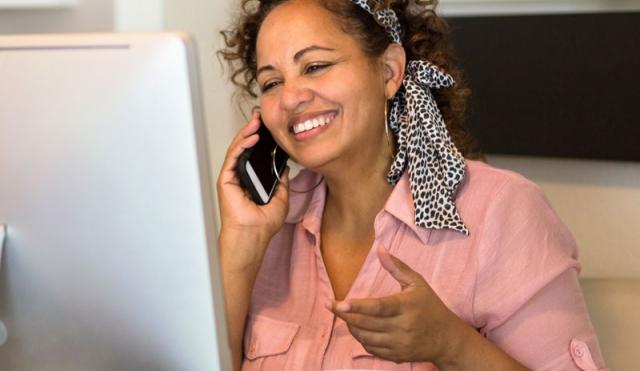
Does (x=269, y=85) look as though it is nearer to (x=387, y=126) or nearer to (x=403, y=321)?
(x=387, y=126)

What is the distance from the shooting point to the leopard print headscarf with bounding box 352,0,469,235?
4.84 ft

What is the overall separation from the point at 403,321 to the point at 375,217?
44 centimetres

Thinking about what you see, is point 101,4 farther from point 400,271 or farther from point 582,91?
point 400,271

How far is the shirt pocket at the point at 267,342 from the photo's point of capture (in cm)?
152

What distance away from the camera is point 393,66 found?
1637 millimetres

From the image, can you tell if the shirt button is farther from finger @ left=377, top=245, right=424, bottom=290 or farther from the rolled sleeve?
finger @ left=377, top=245, right=424, bottom=290

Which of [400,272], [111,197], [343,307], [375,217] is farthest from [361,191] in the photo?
[111,197]

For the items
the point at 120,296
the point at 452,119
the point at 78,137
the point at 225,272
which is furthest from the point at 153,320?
the point at 452,119

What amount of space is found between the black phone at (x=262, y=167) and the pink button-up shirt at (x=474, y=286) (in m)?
0.12

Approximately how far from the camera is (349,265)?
5.29ft

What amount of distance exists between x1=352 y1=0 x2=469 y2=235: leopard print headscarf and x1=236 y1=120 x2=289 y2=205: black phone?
0.21 m

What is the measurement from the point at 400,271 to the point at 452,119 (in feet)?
1.95

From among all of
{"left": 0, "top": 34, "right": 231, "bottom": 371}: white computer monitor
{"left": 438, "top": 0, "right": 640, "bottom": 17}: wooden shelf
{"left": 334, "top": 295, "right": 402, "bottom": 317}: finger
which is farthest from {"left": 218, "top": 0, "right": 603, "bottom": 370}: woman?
{"left": 0, "top": 34, "right": 231, "bottom": 371}: white computer monitor

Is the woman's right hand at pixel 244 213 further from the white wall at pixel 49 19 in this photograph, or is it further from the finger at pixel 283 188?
the white wall at pixel 49 19
